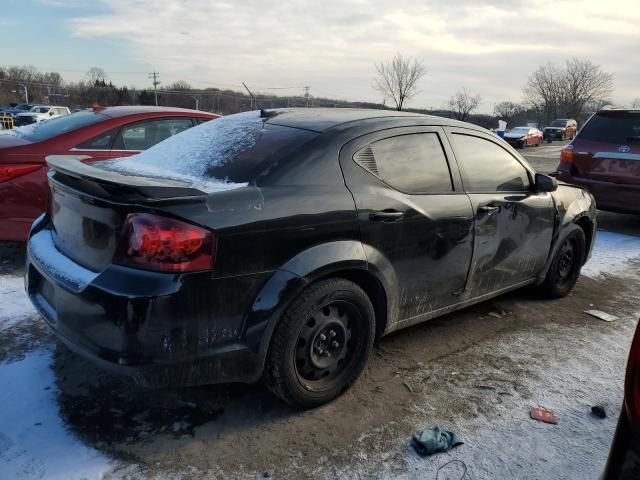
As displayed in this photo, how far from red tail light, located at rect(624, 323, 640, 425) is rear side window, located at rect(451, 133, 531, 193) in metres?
2.12

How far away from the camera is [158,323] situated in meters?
2.23

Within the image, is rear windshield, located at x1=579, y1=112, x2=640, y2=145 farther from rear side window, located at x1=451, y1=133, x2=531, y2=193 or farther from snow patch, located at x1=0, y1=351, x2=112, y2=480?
snow patch, located at x1=0, y1=351, x2=112, y2=480

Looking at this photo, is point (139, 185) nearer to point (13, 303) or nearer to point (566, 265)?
point (13, 303)

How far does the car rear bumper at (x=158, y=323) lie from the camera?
7.30 feet

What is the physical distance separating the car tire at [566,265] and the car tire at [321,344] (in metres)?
2.30

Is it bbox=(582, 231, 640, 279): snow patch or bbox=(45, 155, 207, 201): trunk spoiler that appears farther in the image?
bbox=(582, 231, 640, 279): snow patch

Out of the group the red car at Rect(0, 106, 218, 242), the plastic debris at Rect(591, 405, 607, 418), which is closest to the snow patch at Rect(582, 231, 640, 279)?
the plastic debris at Rect(591, 405, 607, 418)

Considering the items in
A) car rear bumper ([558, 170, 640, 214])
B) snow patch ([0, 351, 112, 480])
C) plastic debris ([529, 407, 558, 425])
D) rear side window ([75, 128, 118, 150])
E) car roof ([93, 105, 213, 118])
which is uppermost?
car roof ([93, 105, 213, 118])

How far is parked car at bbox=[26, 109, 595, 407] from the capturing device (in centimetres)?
227

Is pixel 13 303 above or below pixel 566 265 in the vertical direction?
below

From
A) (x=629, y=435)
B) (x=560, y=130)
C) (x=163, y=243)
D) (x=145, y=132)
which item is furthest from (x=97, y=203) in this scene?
(x=560, y=130)

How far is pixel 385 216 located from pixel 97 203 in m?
1.50

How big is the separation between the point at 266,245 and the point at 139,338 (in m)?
0.69

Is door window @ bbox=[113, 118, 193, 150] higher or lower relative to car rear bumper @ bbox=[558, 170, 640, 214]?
higher
